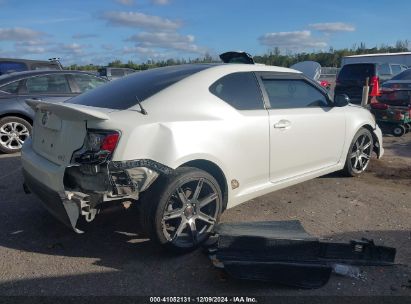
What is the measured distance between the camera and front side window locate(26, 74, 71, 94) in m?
7.75

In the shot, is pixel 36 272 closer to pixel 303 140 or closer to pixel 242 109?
pixel 242 109

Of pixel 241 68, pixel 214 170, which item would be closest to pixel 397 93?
pixel 241 68

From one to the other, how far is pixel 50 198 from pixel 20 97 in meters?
4.89

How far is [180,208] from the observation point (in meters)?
3.54

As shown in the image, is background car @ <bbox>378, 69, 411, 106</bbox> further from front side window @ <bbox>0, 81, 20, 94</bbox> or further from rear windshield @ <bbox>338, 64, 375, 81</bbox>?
front side window @ <bbox>0, 81, 20, 94</bbox>

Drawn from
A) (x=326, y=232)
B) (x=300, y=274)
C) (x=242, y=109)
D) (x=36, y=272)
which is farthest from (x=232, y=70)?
(x=36, y=272)

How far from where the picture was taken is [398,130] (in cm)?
920

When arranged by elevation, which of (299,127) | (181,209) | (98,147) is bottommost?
(181,209)

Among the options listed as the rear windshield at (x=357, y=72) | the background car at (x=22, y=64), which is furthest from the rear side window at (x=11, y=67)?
the rear windshield at (x=357, y=72)

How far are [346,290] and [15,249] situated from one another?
282 centimetres

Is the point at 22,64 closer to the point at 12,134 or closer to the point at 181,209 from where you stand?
the point at 12,134

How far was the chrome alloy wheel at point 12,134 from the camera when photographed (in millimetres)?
7516

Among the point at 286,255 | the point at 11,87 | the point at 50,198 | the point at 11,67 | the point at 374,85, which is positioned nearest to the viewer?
the point at 286,255

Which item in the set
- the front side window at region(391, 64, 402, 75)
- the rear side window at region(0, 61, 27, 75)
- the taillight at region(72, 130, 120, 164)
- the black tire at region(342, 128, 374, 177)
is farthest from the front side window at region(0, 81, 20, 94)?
the front side window at region(391, 64, 402, 75)
